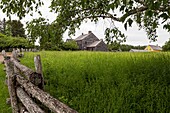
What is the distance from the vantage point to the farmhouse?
79438mm

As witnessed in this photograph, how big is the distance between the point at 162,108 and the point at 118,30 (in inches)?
134

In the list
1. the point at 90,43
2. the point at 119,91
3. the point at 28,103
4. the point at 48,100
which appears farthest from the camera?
the point at 90,43

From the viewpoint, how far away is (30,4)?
8.43 metres

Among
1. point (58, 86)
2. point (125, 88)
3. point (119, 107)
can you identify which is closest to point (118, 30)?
point (125, 88)

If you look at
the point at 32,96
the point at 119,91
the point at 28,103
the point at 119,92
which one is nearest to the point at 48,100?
the point at 28,103

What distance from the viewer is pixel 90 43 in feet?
271

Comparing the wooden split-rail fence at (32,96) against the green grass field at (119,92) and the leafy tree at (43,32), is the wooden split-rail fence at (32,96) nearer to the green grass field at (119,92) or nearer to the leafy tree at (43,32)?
the green grass field at (119,92)

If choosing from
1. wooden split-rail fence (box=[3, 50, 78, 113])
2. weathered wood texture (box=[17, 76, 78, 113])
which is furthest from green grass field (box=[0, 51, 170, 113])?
weathered wood texture (box=[17, 76, 78, 113])

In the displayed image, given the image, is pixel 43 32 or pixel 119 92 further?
pixel 43 32

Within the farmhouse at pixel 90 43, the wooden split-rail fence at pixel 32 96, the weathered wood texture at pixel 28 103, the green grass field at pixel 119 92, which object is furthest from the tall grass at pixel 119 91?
the farmhouse at pixel 90 43

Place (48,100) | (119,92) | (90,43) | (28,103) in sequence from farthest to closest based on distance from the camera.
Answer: (90,43)
(119,92)
(28,103)
(48,100)

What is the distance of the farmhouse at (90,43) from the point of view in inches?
3127

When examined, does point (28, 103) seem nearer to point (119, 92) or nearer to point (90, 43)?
point (119, 92)

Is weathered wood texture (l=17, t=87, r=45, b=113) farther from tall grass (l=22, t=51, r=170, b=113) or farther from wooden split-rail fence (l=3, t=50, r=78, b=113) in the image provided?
tall grass (l=22, t=51, r=170, b=113)
